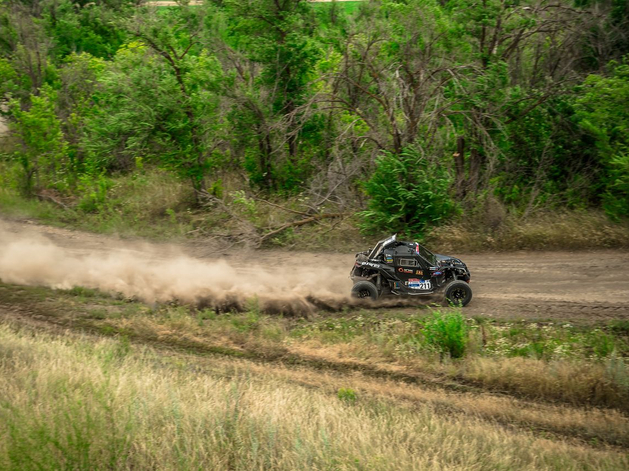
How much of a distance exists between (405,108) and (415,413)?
40.1ft

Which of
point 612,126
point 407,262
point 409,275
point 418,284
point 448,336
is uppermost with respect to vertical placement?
point 612,126

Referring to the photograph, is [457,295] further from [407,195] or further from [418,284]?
[407,195]

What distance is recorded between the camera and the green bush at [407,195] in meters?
18.2

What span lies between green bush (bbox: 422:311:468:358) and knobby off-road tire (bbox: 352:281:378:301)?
2152 millimetres

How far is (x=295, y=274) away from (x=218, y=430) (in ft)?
28.5

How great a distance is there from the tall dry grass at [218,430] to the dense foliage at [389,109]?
10.1 m

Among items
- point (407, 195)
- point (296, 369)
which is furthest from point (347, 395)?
point (407, 195)

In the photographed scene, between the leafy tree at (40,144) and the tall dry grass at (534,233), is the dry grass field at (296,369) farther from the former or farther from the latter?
the leafy tree at (40,144)

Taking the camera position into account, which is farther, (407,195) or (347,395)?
(407,195)

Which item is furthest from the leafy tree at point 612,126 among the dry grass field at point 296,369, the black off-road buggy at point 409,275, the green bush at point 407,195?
the black off-road buggy at point 409,275

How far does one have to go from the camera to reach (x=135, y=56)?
73.1 ft

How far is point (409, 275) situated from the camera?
13.9 metres

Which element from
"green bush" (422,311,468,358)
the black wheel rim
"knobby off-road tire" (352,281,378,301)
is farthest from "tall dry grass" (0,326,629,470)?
the black wheel rim

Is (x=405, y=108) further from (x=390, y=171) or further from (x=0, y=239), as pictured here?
(x=0, y=239)
